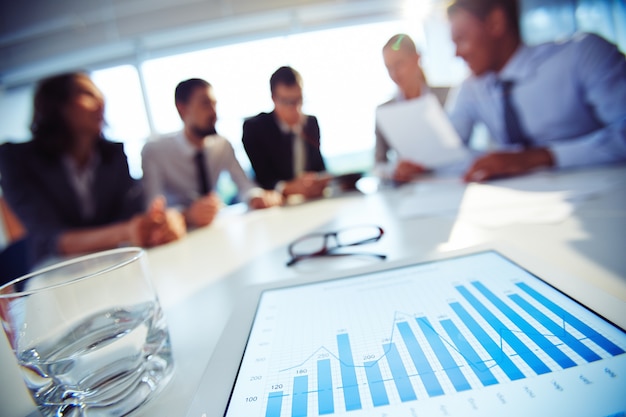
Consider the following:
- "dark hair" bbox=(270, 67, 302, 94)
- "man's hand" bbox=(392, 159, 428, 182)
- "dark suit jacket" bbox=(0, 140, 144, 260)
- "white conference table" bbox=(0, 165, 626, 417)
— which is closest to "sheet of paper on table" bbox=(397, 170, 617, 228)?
"white conference table" bbox=(0, 165, 626, 417)

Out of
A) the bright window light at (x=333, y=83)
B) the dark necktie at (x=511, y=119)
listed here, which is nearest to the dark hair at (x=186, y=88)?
the bright window light at (x=333, y=83)

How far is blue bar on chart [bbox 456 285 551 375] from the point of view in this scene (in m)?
0.15

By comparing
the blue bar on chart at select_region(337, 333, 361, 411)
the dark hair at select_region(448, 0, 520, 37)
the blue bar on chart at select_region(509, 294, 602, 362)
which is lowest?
the blue bar on chart at select_region(337, 333, 361, 411)

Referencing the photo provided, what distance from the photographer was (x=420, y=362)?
167 mm

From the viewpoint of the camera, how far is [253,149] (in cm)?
103

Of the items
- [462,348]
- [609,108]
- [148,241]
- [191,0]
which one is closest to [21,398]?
[462,348]

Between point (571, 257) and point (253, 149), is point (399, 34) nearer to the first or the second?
point (253, 149)

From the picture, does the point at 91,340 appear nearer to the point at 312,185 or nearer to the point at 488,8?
the point at 312,185

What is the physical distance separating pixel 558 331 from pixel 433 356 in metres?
0.07

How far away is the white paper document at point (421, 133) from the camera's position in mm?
758

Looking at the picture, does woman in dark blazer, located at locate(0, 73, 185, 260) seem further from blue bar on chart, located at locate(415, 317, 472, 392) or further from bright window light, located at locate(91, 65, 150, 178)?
blue bar on chart, located at locate(415, 317, 472, 392)

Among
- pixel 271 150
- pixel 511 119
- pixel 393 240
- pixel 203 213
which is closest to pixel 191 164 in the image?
pixel 271 150

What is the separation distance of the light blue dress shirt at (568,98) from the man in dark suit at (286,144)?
1.78ft

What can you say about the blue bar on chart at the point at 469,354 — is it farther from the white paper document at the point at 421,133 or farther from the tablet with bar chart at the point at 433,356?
the white paper document at the point at 421,133
